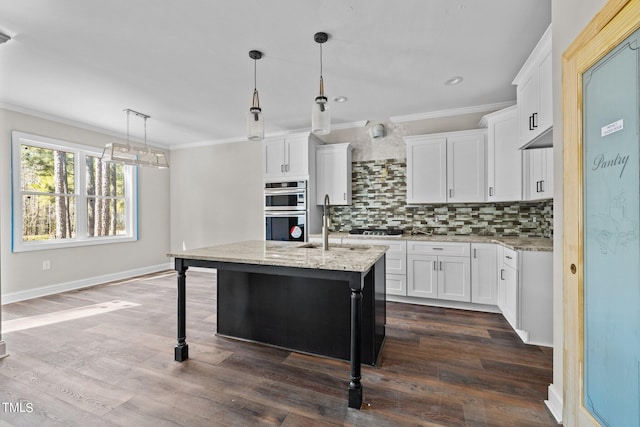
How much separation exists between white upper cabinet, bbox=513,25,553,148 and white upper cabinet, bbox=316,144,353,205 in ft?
7.26

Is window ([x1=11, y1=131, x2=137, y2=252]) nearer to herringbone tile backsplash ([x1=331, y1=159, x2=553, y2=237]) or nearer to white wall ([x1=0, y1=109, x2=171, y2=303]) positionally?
white wall ([x1=0, y1=109, x2=171, y2=303])

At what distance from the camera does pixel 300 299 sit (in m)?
2.39

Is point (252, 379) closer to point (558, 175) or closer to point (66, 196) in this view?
point (558, 175)

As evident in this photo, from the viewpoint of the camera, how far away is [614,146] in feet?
3.79

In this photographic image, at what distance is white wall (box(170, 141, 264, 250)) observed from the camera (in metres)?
5.26

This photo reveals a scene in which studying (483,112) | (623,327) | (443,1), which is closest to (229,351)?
(623,327)

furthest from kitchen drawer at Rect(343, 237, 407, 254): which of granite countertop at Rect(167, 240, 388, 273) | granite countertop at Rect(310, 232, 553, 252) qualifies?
granite countertop at Rect(167, 240, 388, 273)

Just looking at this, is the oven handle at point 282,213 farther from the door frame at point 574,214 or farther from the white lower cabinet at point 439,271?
the door frame at point 574,214

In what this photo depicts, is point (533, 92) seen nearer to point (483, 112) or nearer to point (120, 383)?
point (483, 112)

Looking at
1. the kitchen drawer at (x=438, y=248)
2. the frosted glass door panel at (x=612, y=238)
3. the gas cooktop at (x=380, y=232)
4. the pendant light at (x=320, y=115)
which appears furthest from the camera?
the gas cooktop at (x=380, y=232)

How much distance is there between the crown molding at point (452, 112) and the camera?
371 centimetres

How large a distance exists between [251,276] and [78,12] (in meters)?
2.36

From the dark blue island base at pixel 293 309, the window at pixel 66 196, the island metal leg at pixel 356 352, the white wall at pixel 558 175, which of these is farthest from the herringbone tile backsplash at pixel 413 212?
the window at pixel 66 196

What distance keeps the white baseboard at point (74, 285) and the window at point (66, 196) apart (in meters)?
0.58
